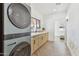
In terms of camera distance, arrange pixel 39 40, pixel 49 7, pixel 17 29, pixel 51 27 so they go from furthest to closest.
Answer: pixel 39 40 → pixel 51 27 → pixel 49 7 → pixel 17 29

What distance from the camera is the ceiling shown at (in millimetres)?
936

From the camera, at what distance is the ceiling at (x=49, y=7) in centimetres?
94

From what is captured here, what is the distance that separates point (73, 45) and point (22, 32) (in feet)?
2.17

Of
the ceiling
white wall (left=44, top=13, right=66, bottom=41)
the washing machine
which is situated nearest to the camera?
the washing machine

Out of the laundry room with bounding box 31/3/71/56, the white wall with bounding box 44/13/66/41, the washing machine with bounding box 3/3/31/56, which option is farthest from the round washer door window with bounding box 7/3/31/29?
the white wall with bounding box 44/13/66/41

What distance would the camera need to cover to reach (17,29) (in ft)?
2.61

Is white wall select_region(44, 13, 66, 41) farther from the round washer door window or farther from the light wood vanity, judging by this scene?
the round washer door window

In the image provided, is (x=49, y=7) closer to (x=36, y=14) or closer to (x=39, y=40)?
(x=36, y=14)

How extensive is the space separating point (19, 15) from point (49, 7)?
34cm

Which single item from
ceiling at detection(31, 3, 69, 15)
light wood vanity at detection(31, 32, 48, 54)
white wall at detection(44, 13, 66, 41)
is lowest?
light wood vanity at detection(31, 32, 48, 54)

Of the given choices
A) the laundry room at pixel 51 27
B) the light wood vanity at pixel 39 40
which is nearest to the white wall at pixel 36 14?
the laundry room at pixel 51 27

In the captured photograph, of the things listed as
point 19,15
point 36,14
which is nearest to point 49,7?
point 36,14

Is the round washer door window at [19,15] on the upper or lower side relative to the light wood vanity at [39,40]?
upper

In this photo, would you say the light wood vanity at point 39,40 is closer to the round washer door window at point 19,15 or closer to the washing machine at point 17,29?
the washing machine at point 17,29
